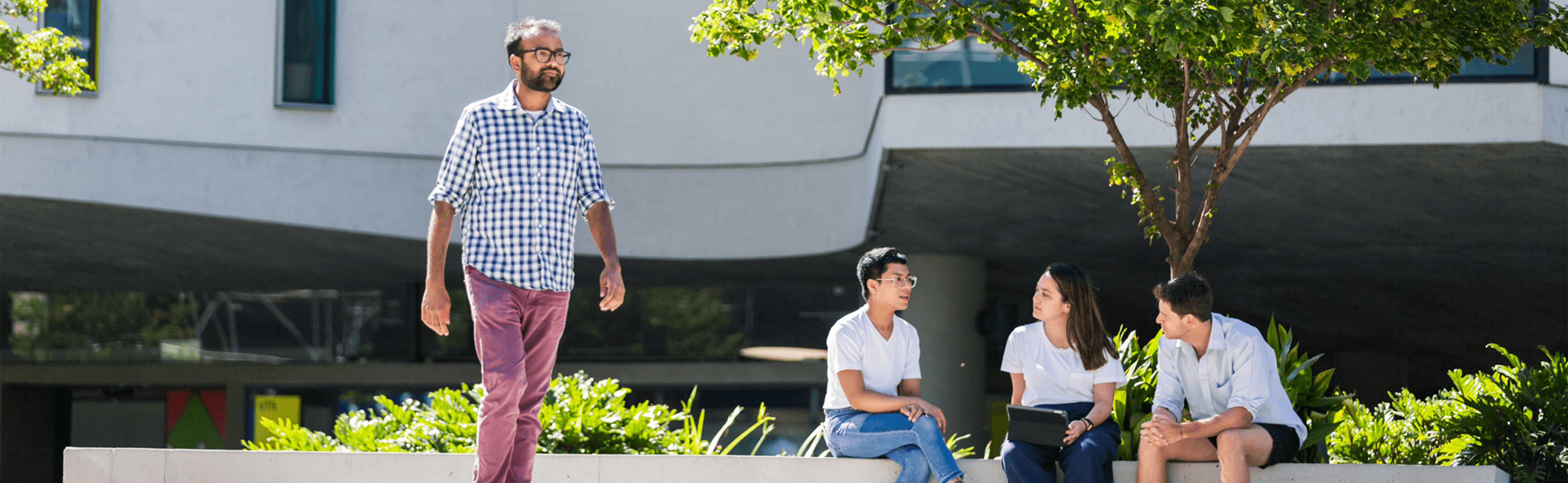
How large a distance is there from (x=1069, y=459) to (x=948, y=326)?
9322 millimetres

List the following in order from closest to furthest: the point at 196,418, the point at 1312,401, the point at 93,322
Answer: the point at 1312,401 < the point at 93,322 < the point at 196,418

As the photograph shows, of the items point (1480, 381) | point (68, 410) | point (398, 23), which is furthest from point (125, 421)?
point (1480, 381)

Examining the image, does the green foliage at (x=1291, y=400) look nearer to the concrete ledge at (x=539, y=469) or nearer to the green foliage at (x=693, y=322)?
the concrete ledge at (x=539, y=469)

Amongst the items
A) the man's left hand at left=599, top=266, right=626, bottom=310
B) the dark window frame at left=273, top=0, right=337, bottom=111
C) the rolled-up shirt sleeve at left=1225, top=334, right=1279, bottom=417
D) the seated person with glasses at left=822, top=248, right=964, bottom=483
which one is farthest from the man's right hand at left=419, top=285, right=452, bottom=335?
the dark window frame at left=273, top=0, right=337, bottom=111

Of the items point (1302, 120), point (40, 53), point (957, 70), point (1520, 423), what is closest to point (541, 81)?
point (40, 53)

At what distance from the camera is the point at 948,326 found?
14219 millimetres

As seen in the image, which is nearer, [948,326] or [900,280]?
[900,280]

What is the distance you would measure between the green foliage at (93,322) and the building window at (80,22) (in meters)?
8.41

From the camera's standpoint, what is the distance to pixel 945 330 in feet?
46.7

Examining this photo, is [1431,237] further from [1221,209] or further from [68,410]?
[68,410]

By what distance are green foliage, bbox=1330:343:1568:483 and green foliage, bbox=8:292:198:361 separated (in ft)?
60.2

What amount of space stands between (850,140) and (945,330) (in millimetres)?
2715

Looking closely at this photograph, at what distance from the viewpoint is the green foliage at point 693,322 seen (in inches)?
703

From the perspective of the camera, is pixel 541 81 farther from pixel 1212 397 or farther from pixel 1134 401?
pixel 1134 401
